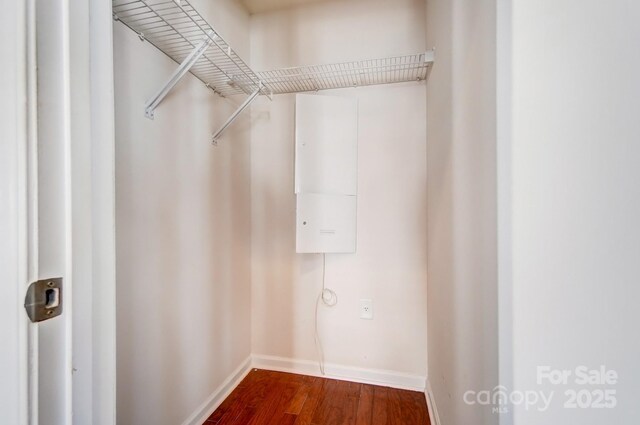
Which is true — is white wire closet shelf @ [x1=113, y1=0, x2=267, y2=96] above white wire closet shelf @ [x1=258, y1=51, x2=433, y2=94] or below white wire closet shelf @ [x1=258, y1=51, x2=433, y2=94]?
below

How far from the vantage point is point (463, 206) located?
2.60 ft

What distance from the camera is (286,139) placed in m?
1.71

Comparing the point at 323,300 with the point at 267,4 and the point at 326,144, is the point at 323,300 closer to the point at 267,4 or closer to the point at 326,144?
the point at 326,144

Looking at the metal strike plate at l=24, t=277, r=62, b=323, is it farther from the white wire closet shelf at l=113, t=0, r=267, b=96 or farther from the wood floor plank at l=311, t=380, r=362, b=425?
the wood floor plank at l=311, t=380, r=362, b=425

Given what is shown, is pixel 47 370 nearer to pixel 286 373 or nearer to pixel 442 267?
pixel 442 267

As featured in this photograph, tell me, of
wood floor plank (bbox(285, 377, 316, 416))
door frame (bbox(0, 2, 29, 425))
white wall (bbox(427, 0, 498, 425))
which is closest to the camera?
door frame (bbox(0, 2, 29, 425))

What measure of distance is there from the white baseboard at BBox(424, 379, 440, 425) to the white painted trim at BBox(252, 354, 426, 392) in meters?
0.07

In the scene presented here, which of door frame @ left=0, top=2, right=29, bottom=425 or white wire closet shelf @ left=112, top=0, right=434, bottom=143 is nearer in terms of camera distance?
door frame @ left=0, top=2, right=29, bottom=425

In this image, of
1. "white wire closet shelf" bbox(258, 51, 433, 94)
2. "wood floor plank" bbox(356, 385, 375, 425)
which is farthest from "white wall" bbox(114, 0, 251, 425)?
"wood floor plank" bbox(356, 385, 375, 425)

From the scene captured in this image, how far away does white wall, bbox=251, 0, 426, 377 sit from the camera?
60.6 inches

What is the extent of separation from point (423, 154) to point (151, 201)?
1.51 m

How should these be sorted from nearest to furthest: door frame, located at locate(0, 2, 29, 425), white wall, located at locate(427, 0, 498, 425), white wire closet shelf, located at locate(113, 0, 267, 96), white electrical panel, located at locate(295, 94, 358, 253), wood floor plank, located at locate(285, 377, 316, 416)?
1. door frame, located at locate(0, 2, 29, 425)
2. white wall, located at locate(427, 0, 498, 425)
3. white wire closet shelf, located at locate(113, 0, 267, 96)
4. wood floor plank, located at locate(285, 377, 316, 416)
5. white electrical panel, located at locate(295, 94, 358, 253)

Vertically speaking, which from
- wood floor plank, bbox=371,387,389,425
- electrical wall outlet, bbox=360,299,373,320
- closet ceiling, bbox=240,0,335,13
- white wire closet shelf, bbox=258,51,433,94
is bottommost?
wood floor plank, bbox=371,387,389,425

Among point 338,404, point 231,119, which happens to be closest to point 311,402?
point 338,404
